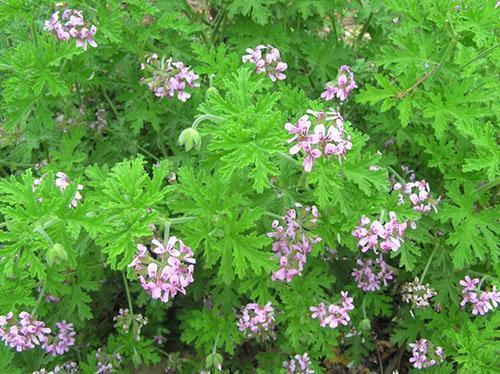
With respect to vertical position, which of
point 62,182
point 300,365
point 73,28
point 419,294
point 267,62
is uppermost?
point 73,28

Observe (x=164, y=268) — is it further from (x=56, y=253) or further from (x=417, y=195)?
(x=417, y=195)

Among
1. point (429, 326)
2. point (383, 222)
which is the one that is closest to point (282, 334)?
point (429, 326)

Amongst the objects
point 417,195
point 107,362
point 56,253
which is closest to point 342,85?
point 417,195

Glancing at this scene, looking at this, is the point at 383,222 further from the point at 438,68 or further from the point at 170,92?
the point at 170,92

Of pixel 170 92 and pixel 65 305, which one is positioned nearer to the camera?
pixel 170 92

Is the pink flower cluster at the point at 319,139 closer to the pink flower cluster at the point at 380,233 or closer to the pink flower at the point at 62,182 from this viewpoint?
the pink flower cluster at the point at 380,233

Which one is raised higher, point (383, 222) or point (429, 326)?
point (383, 222)

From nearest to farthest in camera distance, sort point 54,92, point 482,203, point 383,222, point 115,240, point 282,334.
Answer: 1. point 115,240
2. point 383,222
3. point 54,92
4. point 482,203
5. point 282,334
